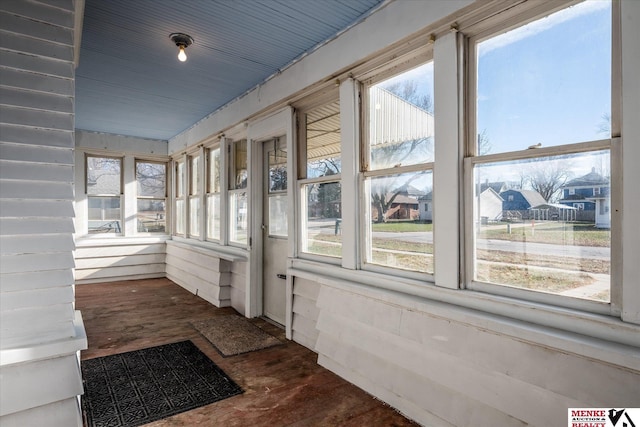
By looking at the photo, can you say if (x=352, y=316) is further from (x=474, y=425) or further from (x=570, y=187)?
(x=570, y=187)

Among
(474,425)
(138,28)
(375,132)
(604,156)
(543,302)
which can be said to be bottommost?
(474,425)

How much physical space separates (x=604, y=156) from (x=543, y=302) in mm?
746

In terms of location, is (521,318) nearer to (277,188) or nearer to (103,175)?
(277,188)

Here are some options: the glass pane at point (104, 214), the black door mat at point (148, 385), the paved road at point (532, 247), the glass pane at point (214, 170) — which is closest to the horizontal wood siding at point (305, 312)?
Answer: the black door mat at point (148, 385)

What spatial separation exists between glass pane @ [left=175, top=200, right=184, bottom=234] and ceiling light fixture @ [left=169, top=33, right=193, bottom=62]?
437 cm

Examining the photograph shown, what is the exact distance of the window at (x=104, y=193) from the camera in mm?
6754

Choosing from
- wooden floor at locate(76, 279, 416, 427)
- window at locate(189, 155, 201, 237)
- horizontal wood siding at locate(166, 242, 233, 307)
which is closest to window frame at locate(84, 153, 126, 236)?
horizontal wood siding at locate(166, 242, 233, 307)

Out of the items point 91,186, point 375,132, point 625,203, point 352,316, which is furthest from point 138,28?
point 91,186

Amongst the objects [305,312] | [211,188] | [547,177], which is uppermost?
[211,188]

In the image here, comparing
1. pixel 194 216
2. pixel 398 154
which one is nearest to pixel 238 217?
pixel 194 216

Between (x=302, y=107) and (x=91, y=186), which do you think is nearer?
(x=302, y=107)

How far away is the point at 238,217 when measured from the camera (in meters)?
4.96

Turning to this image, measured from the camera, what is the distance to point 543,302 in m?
1.81

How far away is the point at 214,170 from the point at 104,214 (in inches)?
111
